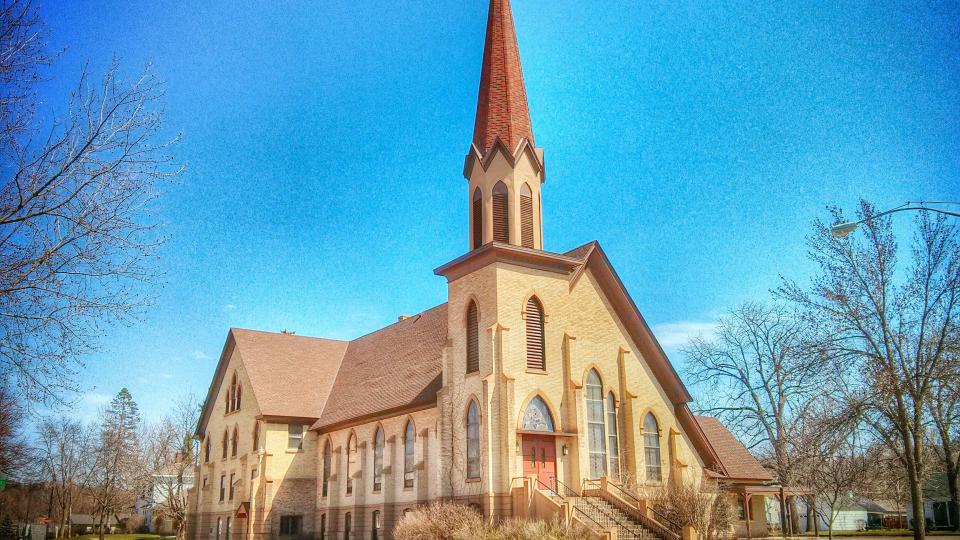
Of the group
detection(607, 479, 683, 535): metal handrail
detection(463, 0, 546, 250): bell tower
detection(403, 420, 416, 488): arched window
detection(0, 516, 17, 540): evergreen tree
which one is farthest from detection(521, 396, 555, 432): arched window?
detection(0, 516, 17, 540): evergreen tree

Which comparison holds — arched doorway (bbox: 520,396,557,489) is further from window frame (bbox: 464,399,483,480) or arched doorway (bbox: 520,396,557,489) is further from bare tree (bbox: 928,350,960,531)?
bare tree (bbox: 928,350,960,531)

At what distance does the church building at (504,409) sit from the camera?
2698 cm

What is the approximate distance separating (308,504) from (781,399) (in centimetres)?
2687

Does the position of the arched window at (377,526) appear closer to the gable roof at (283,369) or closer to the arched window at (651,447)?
the gable roof at (283,369)

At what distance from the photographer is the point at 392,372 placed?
37.2 meters

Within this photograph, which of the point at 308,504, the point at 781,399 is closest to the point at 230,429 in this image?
the point at 308,504

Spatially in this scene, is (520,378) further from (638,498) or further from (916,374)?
(916,374)

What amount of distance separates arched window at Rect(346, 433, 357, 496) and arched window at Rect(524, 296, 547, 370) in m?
11.9

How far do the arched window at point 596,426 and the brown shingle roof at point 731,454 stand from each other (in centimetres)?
922

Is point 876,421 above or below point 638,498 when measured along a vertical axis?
above

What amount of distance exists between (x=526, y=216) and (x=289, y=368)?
1956 cm

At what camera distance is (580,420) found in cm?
2823

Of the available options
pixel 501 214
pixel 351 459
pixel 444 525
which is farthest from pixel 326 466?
pixel 501 214

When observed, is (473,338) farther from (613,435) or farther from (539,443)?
(613,435)
